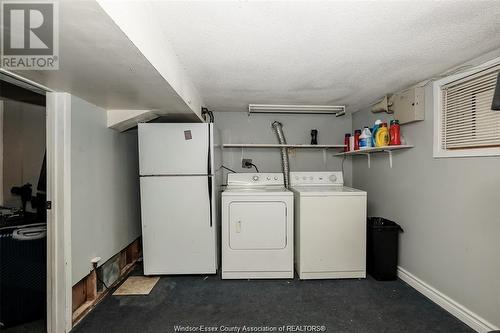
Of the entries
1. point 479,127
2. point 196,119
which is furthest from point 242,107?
point 479,127

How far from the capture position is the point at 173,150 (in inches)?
98.0

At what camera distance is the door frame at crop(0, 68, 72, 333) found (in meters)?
1.70

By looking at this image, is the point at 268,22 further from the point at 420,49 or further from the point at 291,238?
the point at 291,238

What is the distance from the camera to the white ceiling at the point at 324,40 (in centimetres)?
115

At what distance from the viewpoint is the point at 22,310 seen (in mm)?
1769

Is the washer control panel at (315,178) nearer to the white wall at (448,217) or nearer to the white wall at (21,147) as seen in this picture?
the white wall at (448,217)

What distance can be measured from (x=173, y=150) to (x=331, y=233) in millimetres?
1906

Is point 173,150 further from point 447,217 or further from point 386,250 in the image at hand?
point 447,217

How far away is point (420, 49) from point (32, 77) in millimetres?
2526

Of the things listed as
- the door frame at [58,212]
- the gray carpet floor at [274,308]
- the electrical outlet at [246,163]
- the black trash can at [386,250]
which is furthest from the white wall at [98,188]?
the black trash can at [386,250]

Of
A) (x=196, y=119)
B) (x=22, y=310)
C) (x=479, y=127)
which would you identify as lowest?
(x=22, y=310)

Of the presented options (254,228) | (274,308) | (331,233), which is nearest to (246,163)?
(254,228)

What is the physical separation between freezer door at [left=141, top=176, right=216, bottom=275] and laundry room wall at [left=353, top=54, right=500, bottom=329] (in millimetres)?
2066

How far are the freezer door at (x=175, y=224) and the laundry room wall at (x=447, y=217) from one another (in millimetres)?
2066
